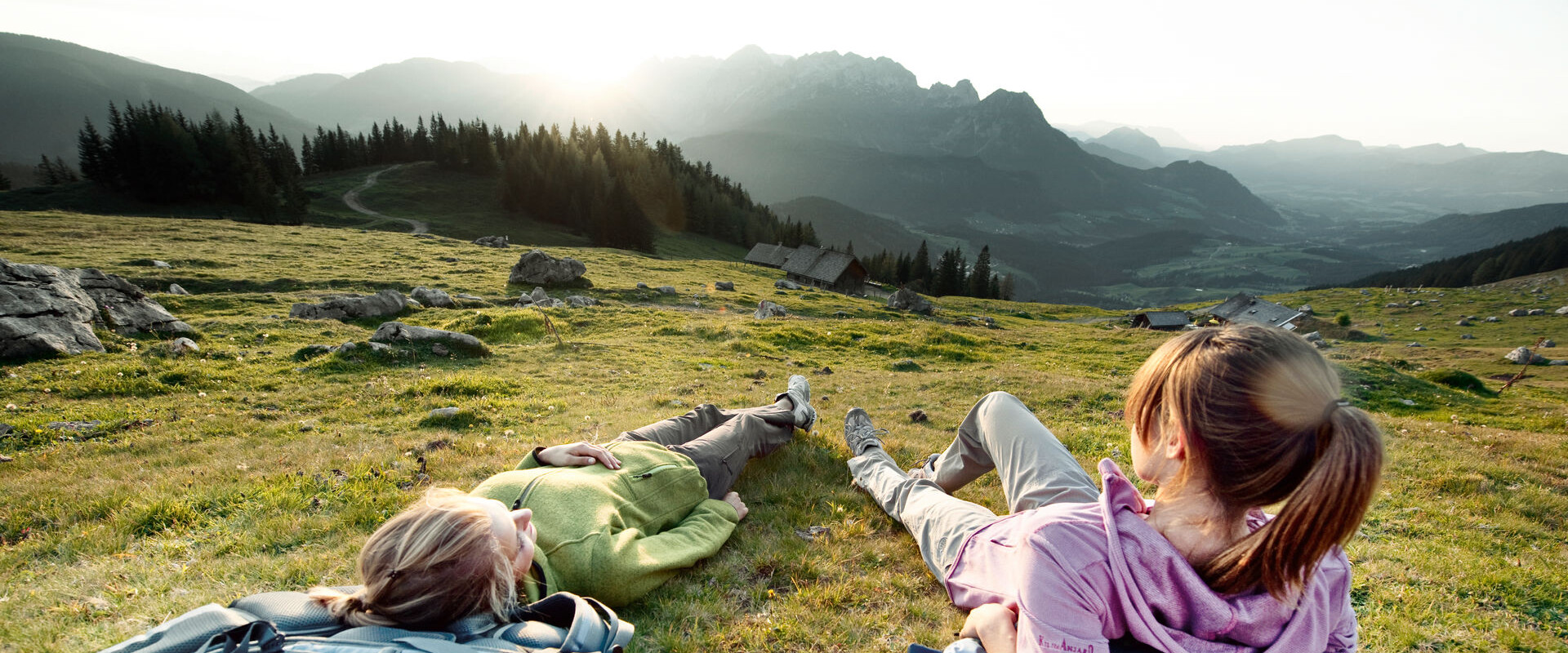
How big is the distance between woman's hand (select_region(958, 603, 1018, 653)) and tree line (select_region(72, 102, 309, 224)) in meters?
79.3

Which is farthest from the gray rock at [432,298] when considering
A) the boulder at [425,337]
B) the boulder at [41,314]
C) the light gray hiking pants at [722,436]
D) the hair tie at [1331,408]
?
the hair tie at [1331,408]

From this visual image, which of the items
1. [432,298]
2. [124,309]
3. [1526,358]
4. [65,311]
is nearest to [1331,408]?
[65,311]

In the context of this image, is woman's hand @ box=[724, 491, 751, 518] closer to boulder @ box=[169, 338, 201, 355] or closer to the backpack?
the backpack

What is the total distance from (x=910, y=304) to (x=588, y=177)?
49320 millimetres

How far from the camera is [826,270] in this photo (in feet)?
234

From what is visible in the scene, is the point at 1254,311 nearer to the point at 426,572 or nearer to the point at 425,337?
the point at 425,337

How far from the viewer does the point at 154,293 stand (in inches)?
826

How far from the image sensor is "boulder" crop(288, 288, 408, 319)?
62.8 ft

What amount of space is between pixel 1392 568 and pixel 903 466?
15.9ft

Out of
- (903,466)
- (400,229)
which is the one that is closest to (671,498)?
(903,466)

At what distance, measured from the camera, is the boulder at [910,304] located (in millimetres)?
50331

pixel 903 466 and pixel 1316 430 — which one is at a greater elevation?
pixel 1316 430

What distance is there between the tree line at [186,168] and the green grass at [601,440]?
5158 cm

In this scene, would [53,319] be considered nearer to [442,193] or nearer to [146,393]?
[146,393]
